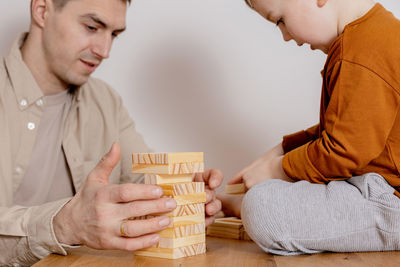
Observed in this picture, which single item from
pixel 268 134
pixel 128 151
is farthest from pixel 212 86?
pixel 128 151

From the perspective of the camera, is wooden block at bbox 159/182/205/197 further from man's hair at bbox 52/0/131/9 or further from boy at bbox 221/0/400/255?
man's hair at bbox 52/0/131/9

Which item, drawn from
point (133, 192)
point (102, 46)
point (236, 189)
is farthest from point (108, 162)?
point (102, 46)

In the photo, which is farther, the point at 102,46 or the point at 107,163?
the point at 102,46

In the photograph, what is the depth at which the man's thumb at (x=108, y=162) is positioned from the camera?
0.97 m

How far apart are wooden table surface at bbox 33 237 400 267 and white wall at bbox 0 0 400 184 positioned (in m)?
0.80

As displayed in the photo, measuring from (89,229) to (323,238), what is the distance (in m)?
0.50

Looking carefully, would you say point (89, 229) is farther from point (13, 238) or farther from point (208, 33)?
point (208, 33)

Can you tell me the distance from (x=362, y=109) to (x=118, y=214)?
0.57 m

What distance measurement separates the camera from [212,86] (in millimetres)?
1832

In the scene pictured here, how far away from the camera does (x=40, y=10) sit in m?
1.62

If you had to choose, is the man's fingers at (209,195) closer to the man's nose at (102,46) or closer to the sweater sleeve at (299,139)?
the sweater sleeve at (299,139)

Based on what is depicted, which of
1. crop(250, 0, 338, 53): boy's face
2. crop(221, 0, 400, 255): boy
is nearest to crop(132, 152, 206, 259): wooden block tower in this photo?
crop(221, 0, 400, 255): boy

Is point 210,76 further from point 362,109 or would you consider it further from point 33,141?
point 362,109

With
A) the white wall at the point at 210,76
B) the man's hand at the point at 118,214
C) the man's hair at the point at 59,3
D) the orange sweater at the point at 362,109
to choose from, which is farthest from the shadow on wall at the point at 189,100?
the man's hand at the point at 118,214
